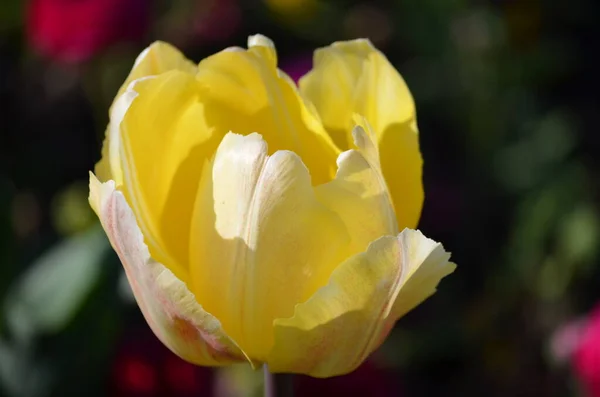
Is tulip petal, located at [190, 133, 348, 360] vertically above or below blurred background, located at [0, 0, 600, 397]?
above

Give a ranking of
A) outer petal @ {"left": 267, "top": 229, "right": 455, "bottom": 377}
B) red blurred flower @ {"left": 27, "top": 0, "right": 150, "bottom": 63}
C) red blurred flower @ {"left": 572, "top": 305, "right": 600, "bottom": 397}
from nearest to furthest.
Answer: outer petal @ {"left": 267, "top": 229, "right": 455, "bottom": 377} < red blurred flower @ {"left": 572, "top": 305, "right": 600, "bottom": 397} < red blurred flower @ {"left": 27, "top": 0, "right": 150, "bottom": 63}

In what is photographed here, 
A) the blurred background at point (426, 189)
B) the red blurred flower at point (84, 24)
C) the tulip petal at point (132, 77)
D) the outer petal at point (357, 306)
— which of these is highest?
the tulip petal at point (132, 77)

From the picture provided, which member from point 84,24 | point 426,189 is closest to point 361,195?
point 84,24

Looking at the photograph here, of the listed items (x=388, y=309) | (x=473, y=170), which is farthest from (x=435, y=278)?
(x=473, y=170)

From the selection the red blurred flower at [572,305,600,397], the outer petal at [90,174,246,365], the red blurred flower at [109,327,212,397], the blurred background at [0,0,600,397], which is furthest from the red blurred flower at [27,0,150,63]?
the outer petal at [90,174,246,365]

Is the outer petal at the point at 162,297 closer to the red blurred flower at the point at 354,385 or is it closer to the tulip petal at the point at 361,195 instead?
the tulip petal at the point at 361,195

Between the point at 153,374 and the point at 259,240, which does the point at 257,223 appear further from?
the point at 153,374

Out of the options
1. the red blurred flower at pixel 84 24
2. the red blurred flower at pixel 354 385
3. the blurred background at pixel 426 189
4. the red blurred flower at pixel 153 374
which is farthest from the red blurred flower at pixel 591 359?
the red blurred flower at pixel 84 24

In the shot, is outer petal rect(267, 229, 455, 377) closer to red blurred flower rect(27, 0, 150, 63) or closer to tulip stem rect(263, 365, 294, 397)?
tulip stem rect(263, 365, 294, 397)
